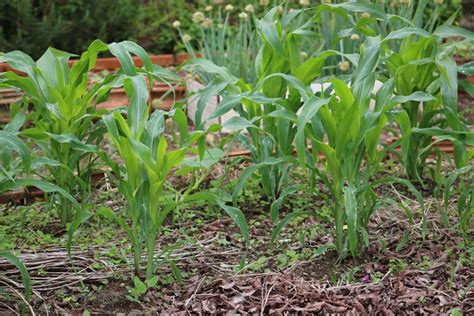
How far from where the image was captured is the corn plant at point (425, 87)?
2795mm

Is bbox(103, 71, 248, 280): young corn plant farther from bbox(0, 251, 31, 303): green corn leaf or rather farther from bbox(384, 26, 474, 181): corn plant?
bbox(384, 26, 474, 181): corn plant

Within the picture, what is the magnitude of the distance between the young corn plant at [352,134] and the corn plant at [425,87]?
121 millimetres

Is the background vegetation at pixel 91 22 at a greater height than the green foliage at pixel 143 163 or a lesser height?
lesser

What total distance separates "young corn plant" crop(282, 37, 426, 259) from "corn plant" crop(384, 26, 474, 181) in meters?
0.12

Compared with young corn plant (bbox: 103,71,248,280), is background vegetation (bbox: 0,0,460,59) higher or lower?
lower

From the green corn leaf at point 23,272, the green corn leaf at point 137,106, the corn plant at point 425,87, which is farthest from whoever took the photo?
the corn plant at point 425,87

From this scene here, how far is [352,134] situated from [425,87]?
0.81m

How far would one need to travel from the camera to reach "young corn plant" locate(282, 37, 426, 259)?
2.63 metres

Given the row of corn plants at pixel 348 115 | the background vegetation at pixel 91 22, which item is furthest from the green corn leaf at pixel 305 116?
the background vegetation at pixel 91 22

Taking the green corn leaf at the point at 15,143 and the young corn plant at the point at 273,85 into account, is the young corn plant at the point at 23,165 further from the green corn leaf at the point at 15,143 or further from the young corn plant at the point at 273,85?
the young corn plant at the point at 273,85

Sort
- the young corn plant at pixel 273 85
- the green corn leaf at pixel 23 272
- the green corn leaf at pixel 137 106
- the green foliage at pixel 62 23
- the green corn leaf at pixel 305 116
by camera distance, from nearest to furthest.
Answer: the green corn leaf at pixel 23 272 → the green corn leaf at pixel 305 116 → the green corn leaf at pixel 137 106 → the young corn plant at pixel 273 85 → the green foliage at pixel 62 23

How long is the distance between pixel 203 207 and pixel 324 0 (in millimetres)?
1765

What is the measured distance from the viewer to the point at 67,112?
295 centimetres

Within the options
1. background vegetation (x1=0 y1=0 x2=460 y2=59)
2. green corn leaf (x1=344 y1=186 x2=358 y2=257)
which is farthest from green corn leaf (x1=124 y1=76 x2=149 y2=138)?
background vegetation (x1=0 y1=0 x2=460 y2=59)
